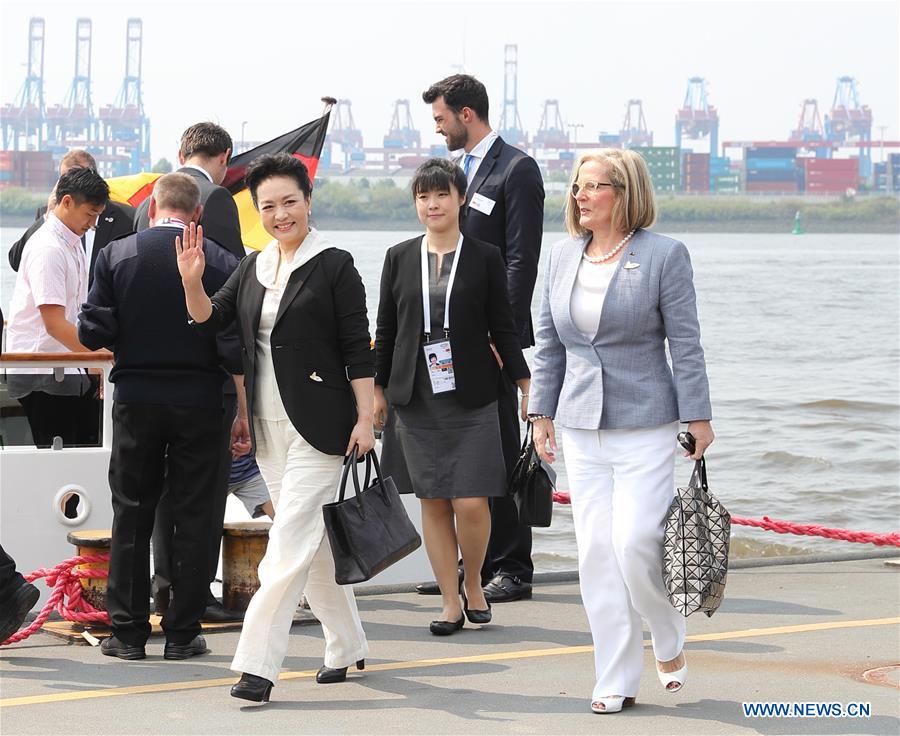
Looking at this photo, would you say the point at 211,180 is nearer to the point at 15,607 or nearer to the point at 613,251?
the point at 15,607

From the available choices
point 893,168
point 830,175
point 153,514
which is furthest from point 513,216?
point 893,168

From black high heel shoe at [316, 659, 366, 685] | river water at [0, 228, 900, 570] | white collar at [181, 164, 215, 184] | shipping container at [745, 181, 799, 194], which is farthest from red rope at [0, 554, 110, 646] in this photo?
shipping container at [745, 181, 799, 194]

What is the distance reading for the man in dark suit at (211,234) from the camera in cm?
568

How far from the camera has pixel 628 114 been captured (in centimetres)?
18638

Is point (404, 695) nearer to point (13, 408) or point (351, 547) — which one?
point (351, 547)

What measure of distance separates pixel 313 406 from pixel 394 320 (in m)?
1.15

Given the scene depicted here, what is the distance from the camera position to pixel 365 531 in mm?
4816

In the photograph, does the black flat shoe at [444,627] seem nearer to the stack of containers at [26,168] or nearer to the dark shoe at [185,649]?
the dark shoe at [185,649]

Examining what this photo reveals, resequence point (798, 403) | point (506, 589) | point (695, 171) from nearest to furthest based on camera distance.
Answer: point (506, 589), point (798, 403), point (695, 171)

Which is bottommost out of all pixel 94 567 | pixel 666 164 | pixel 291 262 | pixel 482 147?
pixel 94 567

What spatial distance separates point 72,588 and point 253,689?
4.78 feet

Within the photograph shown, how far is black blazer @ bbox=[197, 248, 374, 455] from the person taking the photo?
15.9 ft

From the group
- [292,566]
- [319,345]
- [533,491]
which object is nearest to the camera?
[292,566]

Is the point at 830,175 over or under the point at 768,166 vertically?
under
